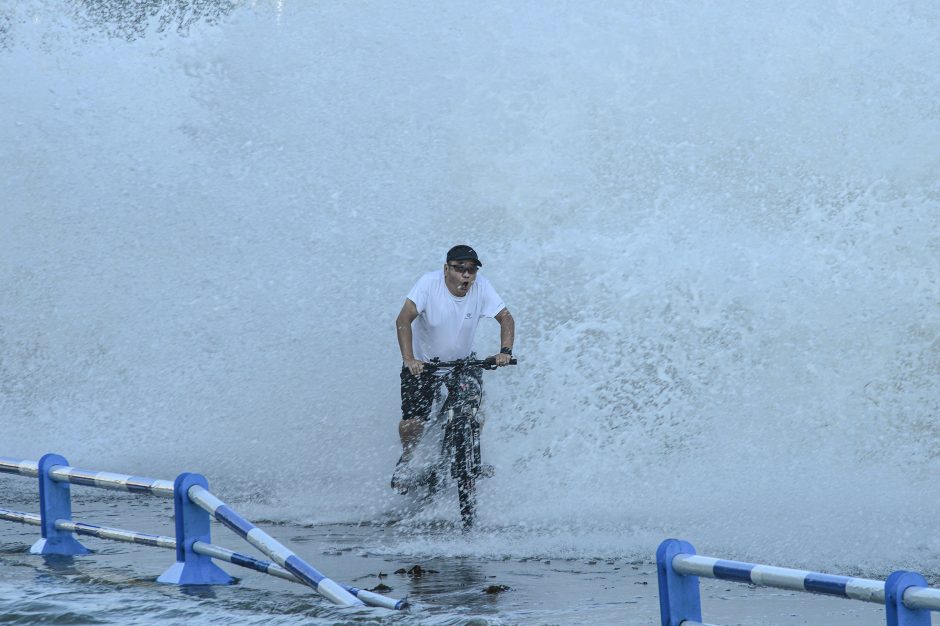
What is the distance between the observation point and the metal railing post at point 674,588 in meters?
4.93

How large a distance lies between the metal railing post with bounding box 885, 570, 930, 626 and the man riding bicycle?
5.72 metres

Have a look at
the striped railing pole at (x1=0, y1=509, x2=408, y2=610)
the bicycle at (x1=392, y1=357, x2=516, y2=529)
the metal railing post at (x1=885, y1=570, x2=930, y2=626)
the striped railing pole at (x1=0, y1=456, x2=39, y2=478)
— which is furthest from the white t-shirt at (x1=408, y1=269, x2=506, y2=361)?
the metal railing post at (x1=885, y1=570, x2=930, y2=626)

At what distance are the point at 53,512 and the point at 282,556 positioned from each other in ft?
8.67

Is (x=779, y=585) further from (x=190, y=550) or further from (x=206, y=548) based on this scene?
(x=190, y=550)

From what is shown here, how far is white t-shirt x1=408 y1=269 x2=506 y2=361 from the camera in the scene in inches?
390

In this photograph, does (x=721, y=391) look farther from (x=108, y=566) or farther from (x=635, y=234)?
(x=108, y=566)

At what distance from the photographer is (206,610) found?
6621 mm

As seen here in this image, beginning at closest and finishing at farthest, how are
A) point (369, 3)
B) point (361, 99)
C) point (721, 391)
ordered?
point (721, 391), point (361, 99), point (369, 3)

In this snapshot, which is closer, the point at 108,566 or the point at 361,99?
the point at 108,566

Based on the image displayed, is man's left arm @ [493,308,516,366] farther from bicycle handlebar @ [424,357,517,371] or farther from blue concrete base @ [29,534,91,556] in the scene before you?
blue concrete base @ [29,534,91,556]

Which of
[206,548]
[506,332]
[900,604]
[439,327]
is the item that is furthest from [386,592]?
[900,604]

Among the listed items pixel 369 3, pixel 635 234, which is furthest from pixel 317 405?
pixel 369 3

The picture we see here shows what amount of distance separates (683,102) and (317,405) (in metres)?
8.34

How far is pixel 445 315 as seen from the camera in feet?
32.5
